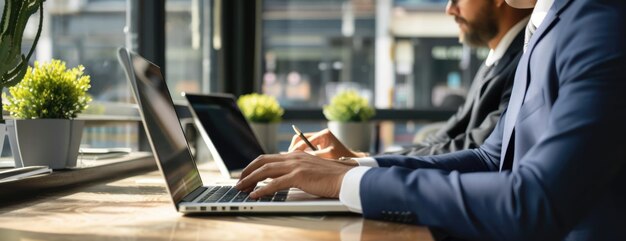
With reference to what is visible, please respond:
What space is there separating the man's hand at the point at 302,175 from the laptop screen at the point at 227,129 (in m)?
0.83

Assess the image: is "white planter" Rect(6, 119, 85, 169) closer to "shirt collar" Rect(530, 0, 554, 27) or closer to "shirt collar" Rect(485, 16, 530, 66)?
"shirt collar" Rect(530, 0, 554, 27)

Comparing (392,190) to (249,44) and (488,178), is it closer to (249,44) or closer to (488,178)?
(488,178)

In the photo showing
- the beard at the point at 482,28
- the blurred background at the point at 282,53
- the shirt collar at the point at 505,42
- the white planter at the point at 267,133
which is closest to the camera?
the blurred background at the point at 282,53

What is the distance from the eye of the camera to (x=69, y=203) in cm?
146

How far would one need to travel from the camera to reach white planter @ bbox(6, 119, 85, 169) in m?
1.68

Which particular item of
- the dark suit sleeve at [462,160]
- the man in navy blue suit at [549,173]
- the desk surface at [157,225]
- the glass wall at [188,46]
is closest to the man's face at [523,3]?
the dark suit sleeve at [462,160]

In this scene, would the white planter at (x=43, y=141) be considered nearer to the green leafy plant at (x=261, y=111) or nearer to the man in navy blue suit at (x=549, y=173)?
the man in navy blue suit at (x=549, y=173)

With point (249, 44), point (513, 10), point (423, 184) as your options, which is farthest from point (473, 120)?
point (249, 44)

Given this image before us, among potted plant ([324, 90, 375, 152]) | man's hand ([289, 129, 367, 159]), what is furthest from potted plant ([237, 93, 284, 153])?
man's hand ([289, 129, 367, 159])

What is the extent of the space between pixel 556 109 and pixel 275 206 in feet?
1.56

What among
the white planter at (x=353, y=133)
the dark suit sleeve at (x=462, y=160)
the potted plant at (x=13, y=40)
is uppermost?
the potted plant at (x=13, y=40)

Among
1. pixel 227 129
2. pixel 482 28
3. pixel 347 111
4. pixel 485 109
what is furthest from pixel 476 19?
pixel 227 129

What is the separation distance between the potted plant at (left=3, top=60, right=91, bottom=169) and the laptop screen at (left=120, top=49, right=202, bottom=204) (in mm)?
285

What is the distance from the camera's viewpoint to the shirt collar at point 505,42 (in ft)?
9.73
